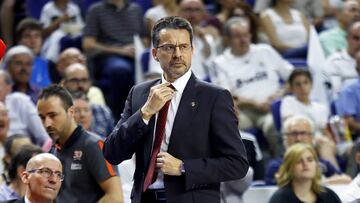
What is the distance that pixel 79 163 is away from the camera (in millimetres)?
5793

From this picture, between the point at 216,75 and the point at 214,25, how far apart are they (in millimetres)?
1309

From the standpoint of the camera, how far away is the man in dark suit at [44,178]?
5.41m

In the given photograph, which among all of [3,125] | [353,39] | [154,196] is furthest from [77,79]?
[154,196]

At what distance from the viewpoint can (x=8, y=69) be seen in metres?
9.58

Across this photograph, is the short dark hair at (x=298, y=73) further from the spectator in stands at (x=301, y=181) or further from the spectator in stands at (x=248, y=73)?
the spectator in stands at (x=301, y=181)

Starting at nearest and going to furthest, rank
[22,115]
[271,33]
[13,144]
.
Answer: [13,144] < [22,115] < [271,33]

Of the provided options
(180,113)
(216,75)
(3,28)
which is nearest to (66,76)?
(216,75)

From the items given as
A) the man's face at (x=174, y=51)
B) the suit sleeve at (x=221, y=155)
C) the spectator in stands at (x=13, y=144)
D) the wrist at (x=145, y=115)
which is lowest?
the spectator in stands at (x=13, y=144)

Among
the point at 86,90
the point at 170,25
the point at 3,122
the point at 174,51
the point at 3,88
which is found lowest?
the point at 3,122

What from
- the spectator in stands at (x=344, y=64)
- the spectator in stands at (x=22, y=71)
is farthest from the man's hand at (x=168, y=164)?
the spectator in stands at (x=344, y=64)

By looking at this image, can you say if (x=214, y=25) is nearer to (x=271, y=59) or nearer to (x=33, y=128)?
(x=271, y=59)

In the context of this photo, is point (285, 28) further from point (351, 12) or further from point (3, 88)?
point (3, 88)

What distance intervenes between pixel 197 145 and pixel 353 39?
6589 mm

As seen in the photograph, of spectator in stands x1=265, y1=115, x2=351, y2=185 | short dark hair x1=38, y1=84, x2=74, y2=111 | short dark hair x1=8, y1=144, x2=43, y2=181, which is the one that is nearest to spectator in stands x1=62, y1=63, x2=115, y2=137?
spectator in stands x1=265, y1=115, x2=351, y2=185
